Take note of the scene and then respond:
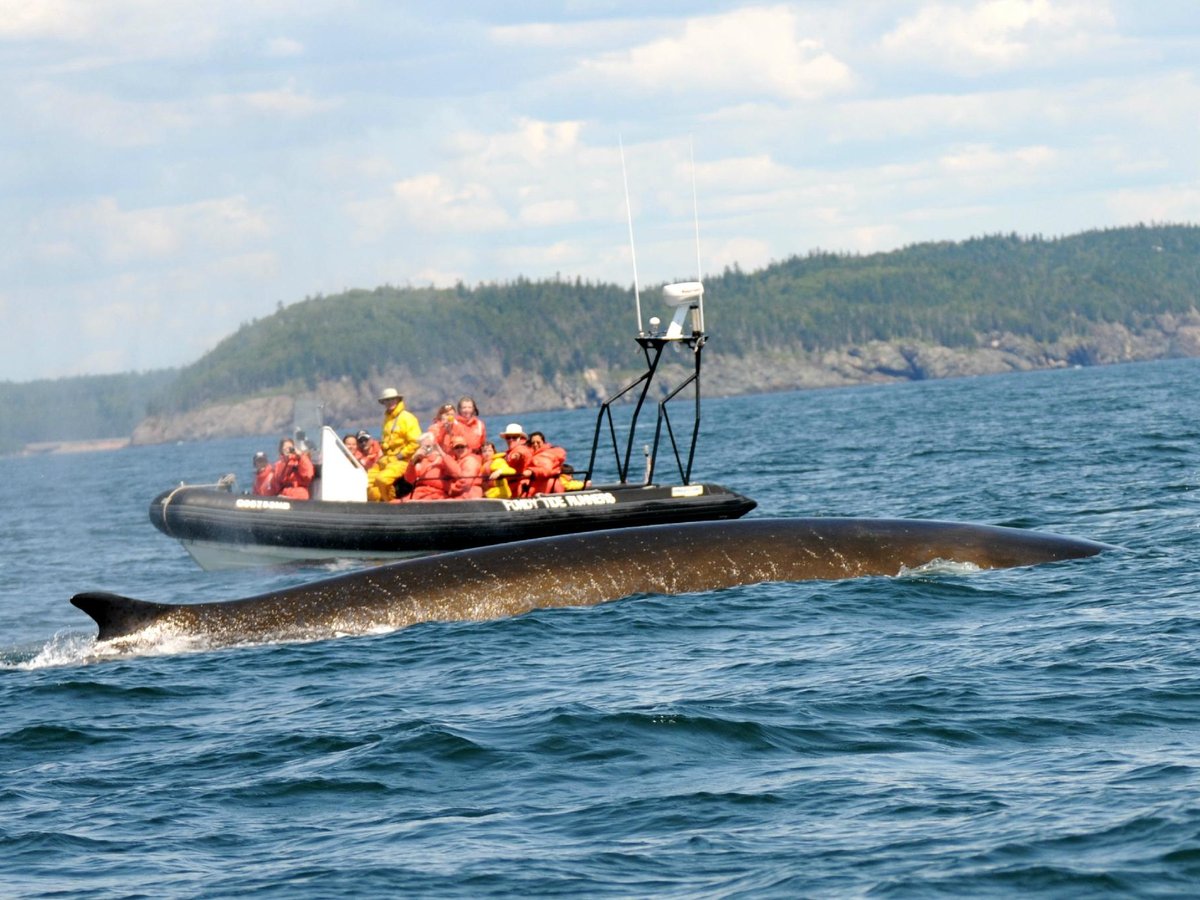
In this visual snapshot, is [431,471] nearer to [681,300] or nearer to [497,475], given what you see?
[497,475]

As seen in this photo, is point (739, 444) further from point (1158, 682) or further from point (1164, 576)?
point (1158, 682)

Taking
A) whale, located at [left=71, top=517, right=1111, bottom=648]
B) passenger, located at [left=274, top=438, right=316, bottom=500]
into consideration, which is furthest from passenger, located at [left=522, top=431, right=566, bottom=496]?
whale, located at [left=71, top=517, right=1111, bottom=648]

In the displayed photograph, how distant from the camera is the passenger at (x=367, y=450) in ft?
82.1

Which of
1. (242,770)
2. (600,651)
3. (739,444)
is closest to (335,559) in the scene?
(600,651)

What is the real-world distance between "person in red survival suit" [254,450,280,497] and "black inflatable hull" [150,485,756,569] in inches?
55.7

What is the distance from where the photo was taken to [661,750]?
948 cm

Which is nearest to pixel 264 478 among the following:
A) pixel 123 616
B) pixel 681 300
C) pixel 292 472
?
pixel 292 472

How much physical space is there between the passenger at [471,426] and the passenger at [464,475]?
4.2 inches

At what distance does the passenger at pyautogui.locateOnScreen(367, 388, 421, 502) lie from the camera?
23.8 metres

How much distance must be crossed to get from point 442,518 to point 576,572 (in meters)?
7.36

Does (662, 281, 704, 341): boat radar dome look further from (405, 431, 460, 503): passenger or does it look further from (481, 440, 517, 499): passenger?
(405, 431, 460, 503): passenger

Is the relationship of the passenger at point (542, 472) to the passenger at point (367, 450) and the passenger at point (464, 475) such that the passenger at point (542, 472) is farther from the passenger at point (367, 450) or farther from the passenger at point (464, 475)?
the passenger at point (367, 450)

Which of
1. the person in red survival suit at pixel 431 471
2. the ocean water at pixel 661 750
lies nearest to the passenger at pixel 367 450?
the person in red survival suit at pixel 431 471

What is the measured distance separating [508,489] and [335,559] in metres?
2.62
